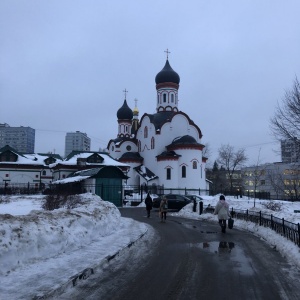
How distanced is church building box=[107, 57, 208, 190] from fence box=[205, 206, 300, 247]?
33.0m

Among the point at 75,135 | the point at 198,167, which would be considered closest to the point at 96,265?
the point at 198,167

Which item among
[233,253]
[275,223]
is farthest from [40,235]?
[275,223]

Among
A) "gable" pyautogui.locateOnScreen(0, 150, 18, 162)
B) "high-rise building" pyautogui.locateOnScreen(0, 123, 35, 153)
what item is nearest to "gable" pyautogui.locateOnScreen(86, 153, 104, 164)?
"gable" pyautogui.locateOnScreen(0, 150, 18, 162)

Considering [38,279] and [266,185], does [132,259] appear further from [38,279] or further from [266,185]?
[266,185]

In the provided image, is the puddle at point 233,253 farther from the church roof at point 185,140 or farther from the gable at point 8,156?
the gable at point 8,156

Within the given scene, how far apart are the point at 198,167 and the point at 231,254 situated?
4375cm

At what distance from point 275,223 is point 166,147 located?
43.1m

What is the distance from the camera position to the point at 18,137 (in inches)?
4237

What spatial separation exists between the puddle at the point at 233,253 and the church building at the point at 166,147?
40989mm

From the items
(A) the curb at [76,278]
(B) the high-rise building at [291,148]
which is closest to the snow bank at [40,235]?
(A) the curb at [76,278]

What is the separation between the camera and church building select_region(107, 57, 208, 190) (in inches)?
2117

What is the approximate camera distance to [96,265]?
820 cm

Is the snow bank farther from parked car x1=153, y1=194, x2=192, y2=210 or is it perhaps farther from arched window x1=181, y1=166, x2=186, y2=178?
arched window x1=181, y1=166, x2=186, y2=178

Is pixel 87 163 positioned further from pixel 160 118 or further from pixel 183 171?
pixel 160 118
